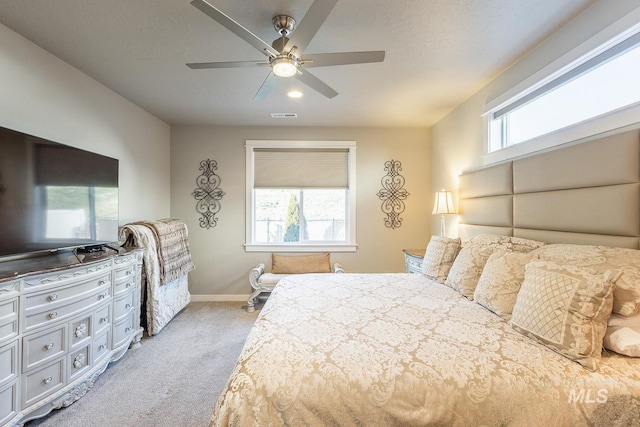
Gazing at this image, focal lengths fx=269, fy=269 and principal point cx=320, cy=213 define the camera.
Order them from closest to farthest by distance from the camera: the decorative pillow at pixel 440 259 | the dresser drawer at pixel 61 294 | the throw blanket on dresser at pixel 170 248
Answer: the dresser drawer at pixel 61 294 < the decorative pillow at pixel 440 259 < the throw blanket on dresser at pixel 170 248

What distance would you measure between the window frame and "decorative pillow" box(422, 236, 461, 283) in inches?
36.8

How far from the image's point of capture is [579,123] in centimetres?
181

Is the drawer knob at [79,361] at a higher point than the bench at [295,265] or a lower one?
lower

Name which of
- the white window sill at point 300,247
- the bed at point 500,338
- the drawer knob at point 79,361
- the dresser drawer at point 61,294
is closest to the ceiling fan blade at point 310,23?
the bed at point 500,338

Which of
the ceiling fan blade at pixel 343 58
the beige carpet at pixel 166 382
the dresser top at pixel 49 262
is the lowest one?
the beige carpet at pixel 166 382

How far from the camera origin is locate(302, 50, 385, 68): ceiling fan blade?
5.48ft

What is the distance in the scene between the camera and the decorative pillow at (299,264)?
157 inches

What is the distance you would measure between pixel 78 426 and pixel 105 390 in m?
0.35

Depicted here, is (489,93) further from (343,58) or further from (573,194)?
(343,58)

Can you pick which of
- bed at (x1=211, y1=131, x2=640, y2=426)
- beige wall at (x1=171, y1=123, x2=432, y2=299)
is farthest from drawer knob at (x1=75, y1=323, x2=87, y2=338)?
beige wall at (x1=171, y1=123, x2=432, y2=299)

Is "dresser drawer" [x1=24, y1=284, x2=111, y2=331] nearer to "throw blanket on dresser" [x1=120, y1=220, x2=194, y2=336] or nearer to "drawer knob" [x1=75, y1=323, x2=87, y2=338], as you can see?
"drawer knob" [x1=75, y1=323, x2=87, y2=338]

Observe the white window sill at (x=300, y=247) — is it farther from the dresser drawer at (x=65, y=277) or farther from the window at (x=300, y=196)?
the dresser drawer at (x=65, y=277)

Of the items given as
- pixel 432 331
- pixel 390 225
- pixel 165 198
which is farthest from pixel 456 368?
pixel 165 198

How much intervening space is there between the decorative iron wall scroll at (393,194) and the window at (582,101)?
172cm
